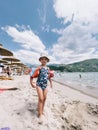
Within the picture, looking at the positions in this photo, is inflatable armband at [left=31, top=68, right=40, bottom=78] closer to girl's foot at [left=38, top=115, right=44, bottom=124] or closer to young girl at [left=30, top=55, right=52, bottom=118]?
young girl at [left=30, top=55, right=52, bottom=118]

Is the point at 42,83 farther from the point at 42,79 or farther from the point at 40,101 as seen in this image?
the point at 40,101

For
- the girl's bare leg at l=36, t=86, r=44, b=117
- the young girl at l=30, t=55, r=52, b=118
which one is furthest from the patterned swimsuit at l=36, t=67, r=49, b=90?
the girl's bare leg at l=36, t=86, r=44, b=117

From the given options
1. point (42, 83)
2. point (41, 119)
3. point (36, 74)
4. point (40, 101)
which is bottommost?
point (41, 119)

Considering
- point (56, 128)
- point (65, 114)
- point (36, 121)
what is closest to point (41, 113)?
point (36, 121)

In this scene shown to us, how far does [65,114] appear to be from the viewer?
4730mm

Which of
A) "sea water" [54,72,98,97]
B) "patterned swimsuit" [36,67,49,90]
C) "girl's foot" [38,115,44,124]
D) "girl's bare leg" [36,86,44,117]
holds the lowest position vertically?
"sea water" [54,72,98,97]

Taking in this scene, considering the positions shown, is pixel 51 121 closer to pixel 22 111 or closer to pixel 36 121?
pixel 36 121

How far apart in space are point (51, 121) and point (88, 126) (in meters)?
1.00

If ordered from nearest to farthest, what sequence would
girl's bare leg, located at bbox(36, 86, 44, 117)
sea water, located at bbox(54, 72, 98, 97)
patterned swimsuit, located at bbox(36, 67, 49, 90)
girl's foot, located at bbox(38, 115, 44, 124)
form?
girl's foot, located at bbox(38, 115, 44, 124) < girl's bare leg, located at bbox(36, 86, 44, 117) < patterned swimsuit, located at bbox(36, 67, 49, 90) < sea water, located at bbox(54, 72, 98, 97)

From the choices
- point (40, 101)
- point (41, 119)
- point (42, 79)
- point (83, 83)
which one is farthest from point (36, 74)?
point (83, 83)

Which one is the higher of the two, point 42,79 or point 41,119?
point 42,79

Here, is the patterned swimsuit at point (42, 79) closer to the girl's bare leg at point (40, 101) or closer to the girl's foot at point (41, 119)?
the girl's bare leg at point (40, 101)

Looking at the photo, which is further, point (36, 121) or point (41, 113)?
point (41, 113)

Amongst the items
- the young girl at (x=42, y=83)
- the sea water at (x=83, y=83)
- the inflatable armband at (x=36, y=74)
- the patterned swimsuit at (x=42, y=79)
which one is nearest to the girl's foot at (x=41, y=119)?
the young girl at (x=42, y=83)
